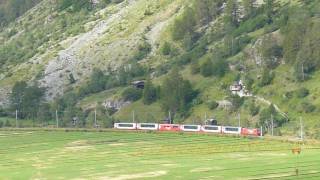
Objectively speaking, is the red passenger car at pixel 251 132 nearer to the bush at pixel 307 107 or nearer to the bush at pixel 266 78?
the bush at pixel 307 107

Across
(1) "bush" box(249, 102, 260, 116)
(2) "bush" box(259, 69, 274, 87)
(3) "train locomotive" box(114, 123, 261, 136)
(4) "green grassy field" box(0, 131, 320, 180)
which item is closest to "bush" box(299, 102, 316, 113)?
(1) "bush" box(249, 102, 260, 116)

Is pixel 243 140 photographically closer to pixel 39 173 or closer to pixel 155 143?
pixel 155 143

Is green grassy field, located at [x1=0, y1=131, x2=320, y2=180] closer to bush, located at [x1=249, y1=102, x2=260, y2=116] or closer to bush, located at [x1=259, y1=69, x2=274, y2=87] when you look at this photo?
bush, located at [x1=249, y1=102, x2=260, y2=116]

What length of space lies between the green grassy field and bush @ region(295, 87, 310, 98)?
23.2m

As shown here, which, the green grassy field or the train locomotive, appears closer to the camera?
the green grassy field

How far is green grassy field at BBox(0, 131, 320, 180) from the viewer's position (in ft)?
351

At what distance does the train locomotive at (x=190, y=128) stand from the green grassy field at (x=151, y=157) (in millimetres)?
3515

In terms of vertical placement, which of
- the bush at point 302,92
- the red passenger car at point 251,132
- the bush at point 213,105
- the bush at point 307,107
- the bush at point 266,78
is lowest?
the red passenger car at point 251,132

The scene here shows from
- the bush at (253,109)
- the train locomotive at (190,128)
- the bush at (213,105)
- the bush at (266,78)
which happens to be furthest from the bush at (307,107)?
the bush at (213,105)

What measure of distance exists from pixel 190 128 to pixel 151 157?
49.3 meters

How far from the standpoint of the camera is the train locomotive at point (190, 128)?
163000mm

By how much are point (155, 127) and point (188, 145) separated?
34357 mm

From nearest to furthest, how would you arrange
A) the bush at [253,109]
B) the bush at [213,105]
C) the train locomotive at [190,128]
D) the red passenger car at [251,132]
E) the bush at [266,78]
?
the red passenger car at [251,132] → the train locomotive at [190,128] → the bush at [253,109] → the bush at [266,78] → the bush at [213,105]

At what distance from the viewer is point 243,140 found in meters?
156
